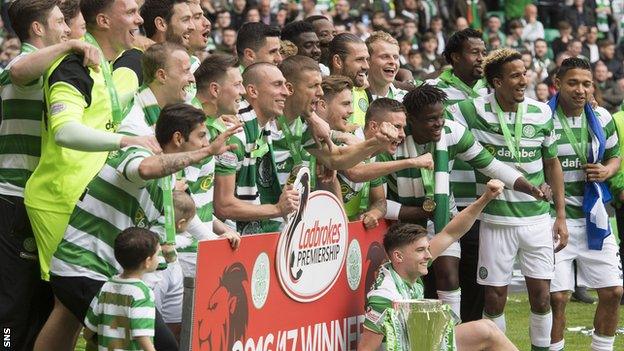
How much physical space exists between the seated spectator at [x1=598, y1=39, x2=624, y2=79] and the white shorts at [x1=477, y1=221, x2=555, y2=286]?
17.5m

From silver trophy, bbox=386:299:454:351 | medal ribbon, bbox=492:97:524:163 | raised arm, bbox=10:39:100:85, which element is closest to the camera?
raised arm, bbox=10:39:100:85

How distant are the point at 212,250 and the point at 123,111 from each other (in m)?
0.88

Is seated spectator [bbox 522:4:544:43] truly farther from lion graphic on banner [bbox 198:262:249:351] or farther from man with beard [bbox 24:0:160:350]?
man with beard [bbox 24:0:160:350]

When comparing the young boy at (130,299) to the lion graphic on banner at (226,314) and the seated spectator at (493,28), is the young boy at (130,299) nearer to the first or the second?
the lion graphic on banner at (226,314)

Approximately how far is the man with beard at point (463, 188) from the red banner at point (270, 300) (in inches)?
24.9

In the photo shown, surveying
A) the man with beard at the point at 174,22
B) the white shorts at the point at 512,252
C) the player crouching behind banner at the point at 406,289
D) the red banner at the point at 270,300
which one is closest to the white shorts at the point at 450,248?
the white shorts at the point at 512,252

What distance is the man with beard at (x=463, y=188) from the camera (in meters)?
9.40

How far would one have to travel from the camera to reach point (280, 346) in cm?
776

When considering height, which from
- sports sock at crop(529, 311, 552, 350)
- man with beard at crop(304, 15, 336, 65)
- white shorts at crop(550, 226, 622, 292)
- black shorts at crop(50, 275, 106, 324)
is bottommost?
sports sock at crop(529, 311, 552, 350)

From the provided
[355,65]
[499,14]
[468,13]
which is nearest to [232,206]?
[355,65]

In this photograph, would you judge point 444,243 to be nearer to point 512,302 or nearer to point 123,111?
point 123,111

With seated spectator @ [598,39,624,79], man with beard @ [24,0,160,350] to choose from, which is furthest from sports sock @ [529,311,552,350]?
seated spectator @ [598,39,624,79]

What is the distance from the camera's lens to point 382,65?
1018cm

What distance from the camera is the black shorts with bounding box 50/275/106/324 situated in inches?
260
